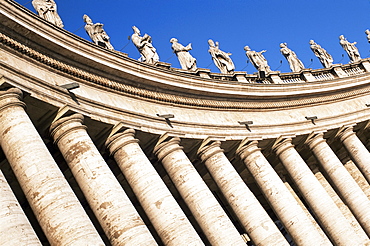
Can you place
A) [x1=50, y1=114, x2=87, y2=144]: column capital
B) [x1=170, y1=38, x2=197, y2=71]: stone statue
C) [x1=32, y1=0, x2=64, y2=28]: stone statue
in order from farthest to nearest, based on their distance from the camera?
[x1=170, y1=38, x2=197, y2=71]: stone statue < [x1=32, y1=0, x2=64, y2=28]: stone statue < [x1=50, y1=114, x2=87, y2=144]: column capital

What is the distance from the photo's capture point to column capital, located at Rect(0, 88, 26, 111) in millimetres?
25047

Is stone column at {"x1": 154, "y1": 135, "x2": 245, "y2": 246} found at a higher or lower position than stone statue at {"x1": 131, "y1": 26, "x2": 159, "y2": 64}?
lower

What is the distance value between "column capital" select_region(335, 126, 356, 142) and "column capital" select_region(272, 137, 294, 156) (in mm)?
7338

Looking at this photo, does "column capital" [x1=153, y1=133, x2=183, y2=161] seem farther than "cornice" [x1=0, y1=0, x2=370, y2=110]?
Yes

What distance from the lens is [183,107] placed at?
40438 mm

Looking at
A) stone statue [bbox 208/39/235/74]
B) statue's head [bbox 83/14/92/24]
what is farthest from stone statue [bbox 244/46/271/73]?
statue's head [bbox 83/14/92/24]

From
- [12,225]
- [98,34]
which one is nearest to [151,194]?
[12,225]

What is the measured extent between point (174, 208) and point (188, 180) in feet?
13.3

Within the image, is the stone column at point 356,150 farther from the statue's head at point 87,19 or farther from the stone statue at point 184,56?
the statue's head at point 87,19

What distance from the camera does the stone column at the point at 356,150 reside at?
48.6 m

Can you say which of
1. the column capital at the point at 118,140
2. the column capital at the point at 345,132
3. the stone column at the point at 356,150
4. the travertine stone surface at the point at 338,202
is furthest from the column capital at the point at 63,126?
the travertine stone surface at the point at 338,202

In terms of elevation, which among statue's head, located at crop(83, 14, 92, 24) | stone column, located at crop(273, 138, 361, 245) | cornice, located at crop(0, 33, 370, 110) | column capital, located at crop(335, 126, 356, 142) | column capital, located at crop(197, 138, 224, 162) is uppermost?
statue's head, located at crop(83, 14, 92, 24)

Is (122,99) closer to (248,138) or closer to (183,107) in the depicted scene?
(183,107)

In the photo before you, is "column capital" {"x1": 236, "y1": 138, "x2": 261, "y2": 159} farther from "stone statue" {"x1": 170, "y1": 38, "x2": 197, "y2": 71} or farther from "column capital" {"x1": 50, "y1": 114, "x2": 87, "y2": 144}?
"column capital" {"x1": 50, "y1": 114, "x2": 87, "y2": 144}
